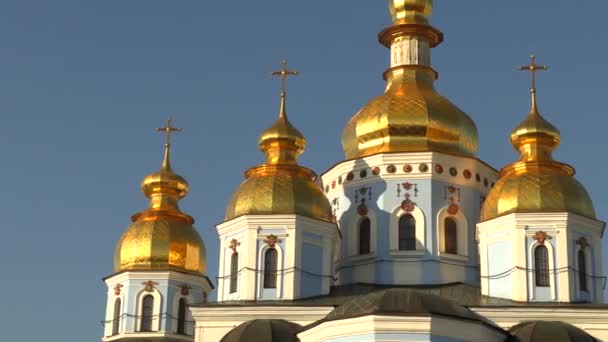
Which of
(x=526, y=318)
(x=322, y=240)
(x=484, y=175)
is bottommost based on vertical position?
(x=526, y=318)

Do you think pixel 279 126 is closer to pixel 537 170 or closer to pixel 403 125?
pixel 403 125

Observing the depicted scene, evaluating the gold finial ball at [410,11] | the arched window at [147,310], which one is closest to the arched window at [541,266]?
the gold finial ball at [410,11]

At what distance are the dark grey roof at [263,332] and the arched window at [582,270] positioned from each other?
6146 mm

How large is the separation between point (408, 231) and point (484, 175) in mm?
2640

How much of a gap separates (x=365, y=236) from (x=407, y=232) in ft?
3.42

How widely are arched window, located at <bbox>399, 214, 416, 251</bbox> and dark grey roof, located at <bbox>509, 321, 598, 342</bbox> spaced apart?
4.46m

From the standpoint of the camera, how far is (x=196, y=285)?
33.0m

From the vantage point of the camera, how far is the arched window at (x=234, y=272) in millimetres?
28969

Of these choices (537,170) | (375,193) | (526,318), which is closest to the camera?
(526,318)

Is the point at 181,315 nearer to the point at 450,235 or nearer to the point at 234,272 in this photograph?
the point at 234,272

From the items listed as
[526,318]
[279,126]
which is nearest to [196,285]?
[279,126]

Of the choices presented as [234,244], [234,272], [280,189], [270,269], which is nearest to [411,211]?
[280,189]

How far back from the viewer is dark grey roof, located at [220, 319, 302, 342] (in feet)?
87.5

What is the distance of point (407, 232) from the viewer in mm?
30625
